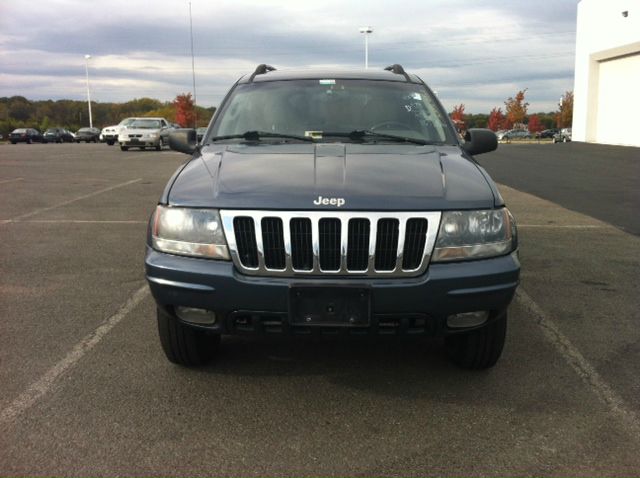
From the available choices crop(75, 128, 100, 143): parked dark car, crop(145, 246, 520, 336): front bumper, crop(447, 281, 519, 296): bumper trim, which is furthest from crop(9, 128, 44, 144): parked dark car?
crop(447, 281, 519, 296): bumper trim

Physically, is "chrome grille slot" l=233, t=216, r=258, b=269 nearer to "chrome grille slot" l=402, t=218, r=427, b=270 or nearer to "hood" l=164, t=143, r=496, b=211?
"hood" l=164, t=143, r=496, b=211

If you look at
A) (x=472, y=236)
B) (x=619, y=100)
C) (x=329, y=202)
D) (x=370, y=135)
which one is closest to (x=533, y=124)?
(x=619, y=100)

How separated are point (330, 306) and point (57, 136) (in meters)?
64.2

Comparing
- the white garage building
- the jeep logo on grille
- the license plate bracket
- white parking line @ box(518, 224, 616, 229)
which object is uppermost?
the white garage building

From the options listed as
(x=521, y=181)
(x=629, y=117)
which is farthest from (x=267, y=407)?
(x=629, y=117)

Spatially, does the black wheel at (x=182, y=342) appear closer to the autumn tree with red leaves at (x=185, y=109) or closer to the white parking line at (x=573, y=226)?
the white parking line at (x=573, y=226)

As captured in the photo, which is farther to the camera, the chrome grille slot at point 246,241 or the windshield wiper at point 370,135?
the windshield wiper at point 370,135

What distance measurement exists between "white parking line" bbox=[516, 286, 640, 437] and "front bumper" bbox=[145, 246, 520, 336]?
0.82 m

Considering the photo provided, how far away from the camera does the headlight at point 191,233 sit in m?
3.08

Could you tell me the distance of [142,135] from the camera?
31.5m

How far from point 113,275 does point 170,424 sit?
3.21 meters

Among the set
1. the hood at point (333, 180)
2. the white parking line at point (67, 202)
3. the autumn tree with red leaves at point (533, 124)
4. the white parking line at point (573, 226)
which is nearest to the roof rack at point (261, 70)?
the hood at point (333, 180)

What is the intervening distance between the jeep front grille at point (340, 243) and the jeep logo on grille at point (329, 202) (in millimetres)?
45

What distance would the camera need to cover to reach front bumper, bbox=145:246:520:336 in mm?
2959
